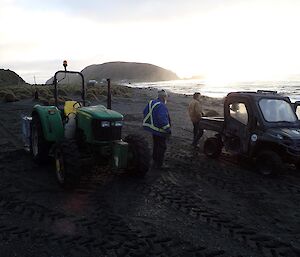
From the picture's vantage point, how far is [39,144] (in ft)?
24.5

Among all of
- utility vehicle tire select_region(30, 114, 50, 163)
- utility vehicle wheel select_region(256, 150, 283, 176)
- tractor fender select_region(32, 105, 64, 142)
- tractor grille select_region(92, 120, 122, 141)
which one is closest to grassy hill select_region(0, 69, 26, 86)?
utility vehicle tire select_region(30, 114, 50, 163)

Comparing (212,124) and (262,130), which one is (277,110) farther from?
(212,124)

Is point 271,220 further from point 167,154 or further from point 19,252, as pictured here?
point 167,154

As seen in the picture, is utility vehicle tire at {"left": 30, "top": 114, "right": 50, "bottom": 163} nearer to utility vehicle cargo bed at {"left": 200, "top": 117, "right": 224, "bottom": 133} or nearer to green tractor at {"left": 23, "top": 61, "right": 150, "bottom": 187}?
green tractor at {"left": 23, "top": 61, "right": 150, "bottom": 187}

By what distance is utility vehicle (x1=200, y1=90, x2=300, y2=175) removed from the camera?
7383mm

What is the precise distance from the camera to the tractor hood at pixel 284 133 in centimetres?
742

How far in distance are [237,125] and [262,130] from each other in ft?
2.57

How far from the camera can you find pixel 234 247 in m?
4.31

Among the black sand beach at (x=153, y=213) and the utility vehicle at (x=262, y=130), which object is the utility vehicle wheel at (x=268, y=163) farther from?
the black sand beach at (x=153, y=213)

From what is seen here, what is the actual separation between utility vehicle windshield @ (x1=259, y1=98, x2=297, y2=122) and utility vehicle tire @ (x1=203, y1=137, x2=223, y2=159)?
62.1 inches

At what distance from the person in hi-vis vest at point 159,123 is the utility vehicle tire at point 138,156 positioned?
917 millimetres

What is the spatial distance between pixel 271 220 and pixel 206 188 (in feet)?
5.12

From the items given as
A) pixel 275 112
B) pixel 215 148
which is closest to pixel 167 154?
pixel 215 148

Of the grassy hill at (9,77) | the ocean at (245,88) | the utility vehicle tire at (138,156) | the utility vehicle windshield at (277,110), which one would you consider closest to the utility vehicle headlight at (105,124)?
the utility vehicle tire at (138,156)
